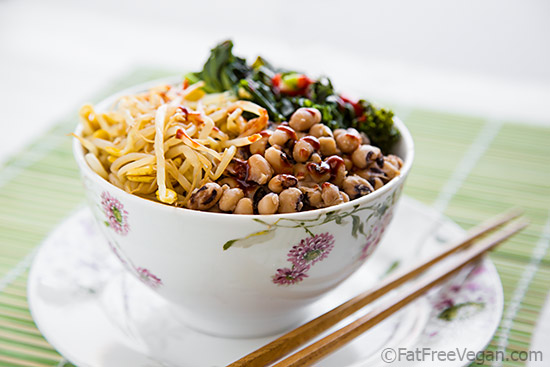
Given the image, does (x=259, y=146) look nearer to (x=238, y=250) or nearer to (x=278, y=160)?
(x=278, y=160)

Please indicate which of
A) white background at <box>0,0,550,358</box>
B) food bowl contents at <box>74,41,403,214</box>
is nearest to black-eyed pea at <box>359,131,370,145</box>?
food bowl contents at <box>74,41,403,214</box>

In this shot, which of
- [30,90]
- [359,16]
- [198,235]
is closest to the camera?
[198,235]

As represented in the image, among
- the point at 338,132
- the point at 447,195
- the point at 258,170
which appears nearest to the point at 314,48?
the point at 447,195

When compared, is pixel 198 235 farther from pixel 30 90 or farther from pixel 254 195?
pixel 30 90

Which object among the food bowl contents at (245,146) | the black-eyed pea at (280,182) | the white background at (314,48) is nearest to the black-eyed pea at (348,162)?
the food bowl contents at (245,146)

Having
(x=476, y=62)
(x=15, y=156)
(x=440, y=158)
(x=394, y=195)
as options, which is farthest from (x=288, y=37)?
(x=394, y=195)

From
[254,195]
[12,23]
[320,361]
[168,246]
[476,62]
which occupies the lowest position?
[476,62]
